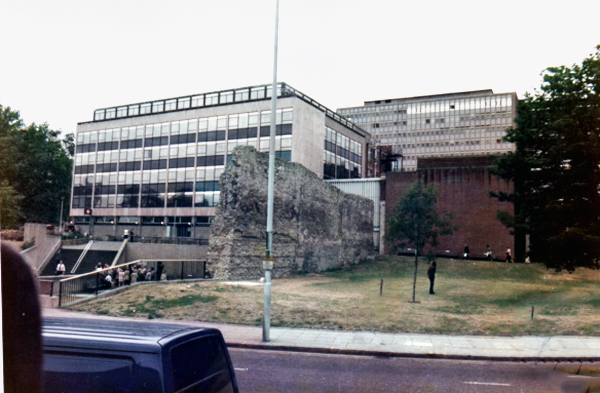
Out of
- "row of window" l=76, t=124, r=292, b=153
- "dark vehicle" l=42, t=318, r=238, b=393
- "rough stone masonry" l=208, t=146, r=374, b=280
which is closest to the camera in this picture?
"dark vehicle" l=42, t=318, r=238, b=393

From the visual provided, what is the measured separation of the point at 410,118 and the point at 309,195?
68.6 meters

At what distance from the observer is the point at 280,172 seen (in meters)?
30.6

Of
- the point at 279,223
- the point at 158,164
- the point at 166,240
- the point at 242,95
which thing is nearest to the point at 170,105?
the point at 158,164

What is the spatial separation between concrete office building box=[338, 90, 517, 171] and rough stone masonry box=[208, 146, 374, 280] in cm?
2969

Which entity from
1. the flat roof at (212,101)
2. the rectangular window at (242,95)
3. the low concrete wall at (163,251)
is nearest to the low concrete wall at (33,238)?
the low concrete wall at (163,251)

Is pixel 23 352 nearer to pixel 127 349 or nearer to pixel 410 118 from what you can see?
pixel 127 349

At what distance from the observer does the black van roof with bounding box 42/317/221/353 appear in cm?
336

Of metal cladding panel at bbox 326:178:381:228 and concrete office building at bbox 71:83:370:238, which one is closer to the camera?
metal cladding panel at bbox 326:178:381:228

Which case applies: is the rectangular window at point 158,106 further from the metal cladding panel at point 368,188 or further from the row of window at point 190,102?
the metal cladding panel at point 368,188

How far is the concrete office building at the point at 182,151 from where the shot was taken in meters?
52.5

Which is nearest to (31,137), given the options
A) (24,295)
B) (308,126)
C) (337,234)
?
(24,295)

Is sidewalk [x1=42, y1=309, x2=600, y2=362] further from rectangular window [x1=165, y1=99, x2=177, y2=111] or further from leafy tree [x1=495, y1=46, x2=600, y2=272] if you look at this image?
rectangular window [x1=165, y1=99, x2=177, y2=111]

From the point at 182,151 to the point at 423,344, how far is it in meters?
48.5

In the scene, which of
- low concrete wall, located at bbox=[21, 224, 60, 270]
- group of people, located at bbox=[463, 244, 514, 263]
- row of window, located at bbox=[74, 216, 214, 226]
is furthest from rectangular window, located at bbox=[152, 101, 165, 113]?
low concrete wall, located at bbox=[21, 224, 60, 270]
